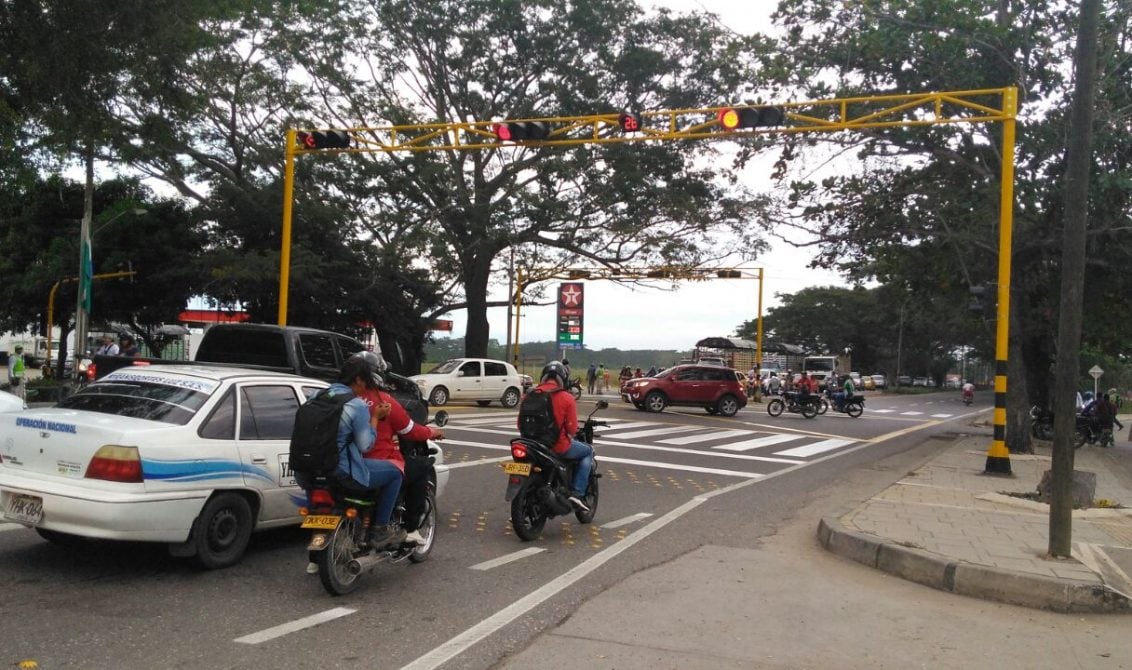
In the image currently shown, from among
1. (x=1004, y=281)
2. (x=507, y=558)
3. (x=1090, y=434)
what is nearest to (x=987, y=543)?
(x=507, y=558)

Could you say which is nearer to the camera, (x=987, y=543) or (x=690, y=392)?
(x=987, y=543)

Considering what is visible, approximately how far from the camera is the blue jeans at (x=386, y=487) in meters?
6.12

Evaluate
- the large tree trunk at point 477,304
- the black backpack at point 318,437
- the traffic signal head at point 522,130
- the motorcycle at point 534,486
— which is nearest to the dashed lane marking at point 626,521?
Answer: the motorcycle at point 534,486

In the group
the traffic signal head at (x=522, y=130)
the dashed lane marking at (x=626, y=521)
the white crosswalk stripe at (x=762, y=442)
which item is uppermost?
the traffic signal head at (x=522, y=130)

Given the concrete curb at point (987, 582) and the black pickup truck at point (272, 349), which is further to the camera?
the black pickup truck at point (272, 349)

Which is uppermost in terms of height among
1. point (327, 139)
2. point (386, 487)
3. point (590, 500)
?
point (327, 139)

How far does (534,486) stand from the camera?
26.7 feet

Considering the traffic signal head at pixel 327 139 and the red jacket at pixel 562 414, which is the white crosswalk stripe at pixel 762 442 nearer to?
the traffic signal head at pixel 327 139

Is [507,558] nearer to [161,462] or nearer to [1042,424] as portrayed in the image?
[161,462]

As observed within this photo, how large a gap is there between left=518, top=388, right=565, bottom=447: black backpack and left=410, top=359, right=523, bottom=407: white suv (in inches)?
793

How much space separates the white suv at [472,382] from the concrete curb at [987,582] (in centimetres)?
2145

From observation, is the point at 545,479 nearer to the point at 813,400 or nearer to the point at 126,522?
the point at 126,522

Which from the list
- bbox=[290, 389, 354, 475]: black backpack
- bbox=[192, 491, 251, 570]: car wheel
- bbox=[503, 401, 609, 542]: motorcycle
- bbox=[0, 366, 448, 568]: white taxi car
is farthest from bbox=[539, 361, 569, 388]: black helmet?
bbox=[192, 491, 251, 570]: car wheel

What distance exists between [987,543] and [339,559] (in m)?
5.74
